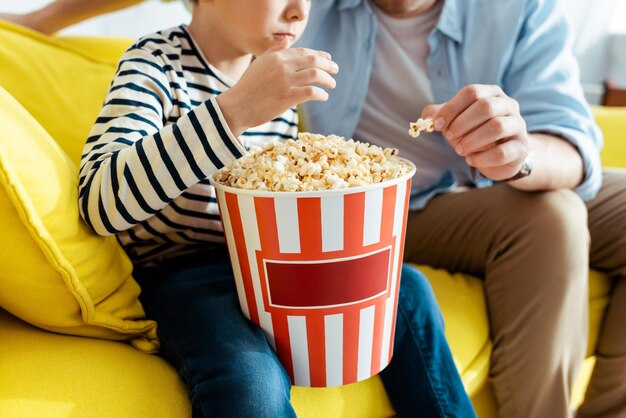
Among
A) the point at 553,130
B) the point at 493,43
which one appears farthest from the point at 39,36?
the point at 553,130

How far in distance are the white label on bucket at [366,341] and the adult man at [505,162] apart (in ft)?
0.90

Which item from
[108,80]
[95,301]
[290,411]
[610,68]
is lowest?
[610,68]

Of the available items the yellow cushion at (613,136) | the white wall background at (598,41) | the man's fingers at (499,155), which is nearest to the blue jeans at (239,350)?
the man's fingers at (499,155)

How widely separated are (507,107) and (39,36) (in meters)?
0.93

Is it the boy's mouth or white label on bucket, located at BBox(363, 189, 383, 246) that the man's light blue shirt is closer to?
the boy's mouth

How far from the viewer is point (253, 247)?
674 mm

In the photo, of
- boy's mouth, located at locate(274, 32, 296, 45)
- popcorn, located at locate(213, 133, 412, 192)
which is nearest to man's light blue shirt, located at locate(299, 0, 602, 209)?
boy's mouth, located at locate(274, 32, 296, 45)

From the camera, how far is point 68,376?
0.68 metres

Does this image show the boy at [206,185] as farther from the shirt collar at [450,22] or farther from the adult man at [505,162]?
the shirt collar at [450,22]

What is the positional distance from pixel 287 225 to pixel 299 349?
18 centimetres

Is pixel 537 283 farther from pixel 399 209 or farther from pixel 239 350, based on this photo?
Answer: pixel 239 350

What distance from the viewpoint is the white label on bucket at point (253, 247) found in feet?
2.12

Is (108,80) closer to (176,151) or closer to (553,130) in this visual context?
(176,151)

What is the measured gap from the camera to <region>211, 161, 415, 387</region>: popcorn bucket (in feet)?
2.09
